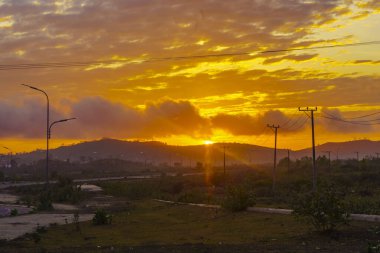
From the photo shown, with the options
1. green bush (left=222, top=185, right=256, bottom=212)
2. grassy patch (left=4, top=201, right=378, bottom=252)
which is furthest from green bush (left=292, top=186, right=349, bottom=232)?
green bush (left=222, top=185, right=256, bottom=212)

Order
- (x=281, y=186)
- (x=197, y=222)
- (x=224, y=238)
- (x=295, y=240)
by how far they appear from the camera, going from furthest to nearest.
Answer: (x=281, y=186)
(x=197, y=222)
(x=224, y=238)
(x=295, y=240)

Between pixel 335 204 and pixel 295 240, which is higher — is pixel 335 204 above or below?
above

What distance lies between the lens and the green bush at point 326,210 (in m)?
19.9

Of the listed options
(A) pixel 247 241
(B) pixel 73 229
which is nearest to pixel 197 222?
(B) pixel 73 229

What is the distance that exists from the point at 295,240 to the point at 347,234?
80.4 inches

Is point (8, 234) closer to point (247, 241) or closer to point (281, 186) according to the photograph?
point (247, 241)

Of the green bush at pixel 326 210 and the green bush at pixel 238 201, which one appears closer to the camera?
the green bush at pixel 326 210

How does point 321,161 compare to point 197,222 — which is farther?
point 321,161

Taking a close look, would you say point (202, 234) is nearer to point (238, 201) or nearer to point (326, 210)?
point (326, 210)

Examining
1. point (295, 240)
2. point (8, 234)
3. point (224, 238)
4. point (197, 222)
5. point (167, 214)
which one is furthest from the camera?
point (167, 214)

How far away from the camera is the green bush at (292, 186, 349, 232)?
19.9 meters

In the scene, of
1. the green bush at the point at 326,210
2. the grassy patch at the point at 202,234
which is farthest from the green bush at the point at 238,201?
the green bush at the point at 326,210

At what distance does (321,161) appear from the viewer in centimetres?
12031

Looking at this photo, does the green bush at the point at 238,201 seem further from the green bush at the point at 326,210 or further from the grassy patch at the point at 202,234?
the green bush at the point at 326,210
